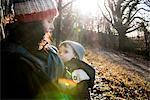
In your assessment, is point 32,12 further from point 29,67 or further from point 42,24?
point 29,67

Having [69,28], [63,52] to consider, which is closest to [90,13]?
[69,28]

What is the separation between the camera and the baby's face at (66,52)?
325cm

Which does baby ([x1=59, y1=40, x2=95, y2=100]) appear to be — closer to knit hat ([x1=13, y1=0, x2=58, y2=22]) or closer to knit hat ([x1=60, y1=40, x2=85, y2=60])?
knit hat ([x1=60, y1=40, x2=85, y2=60])

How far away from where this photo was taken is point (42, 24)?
6.97ft

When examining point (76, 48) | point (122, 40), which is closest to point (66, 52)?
point (76, 48)

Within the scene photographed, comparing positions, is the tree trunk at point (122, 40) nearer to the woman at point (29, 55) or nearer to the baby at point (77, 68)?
the baby at point (77, 68)

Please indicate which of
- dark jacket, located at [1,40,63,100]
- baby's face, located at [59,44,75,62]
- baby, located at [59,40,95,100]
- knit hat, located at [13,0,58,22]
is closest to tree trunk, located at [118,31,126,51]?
baby, located at [59,40,95,100]

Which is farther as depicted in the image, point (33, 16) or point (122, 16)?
point (122, 16)

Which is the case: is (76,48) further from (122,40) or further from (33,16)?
(122,40)

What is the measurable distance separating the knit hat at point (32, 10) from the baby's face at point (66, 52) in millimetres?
1083

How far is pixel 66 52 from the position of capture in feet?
10.7

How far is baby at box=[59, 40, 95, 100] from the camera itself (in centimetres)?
317

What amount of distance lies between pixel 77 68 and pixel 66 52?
204 millimetres

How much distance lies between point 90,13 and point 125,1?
167 inches
